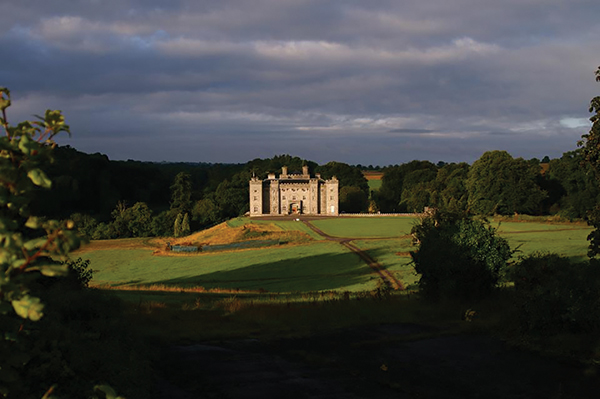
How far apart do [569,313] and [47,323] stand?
13.8 meters

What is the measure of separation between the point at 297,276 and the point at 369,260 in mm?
8359

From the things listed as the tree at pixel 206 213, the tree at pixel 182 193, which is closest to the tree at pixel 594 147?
the tree at pixel 206 213

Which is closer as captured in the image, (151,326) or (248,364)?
(248,364)

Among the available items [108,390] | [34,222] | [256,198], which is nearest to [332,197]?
[256,198]

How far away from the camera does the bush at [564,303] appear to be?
611 inches

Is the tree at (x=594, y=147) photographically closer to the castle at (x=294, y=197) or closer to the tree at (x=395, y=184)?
the castle at (x=294, y=197)

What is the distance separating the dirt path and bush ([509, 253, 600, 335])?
18.0 meters

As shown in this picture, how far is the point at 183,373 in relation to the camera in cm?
1300

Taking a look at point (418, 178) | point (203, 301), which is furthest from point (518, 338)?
point (418, 178)

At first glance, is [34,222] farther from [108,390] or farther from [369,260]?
[369,260]

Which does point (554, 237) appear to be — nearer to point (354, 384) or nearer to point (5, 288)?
point (354, 384)

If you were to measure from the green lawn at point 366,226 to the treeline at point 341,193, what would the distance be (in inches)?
297

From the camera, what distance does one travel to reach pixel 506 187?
86.6 m

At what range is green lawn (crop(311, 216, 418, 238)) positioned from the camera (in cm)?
7381
